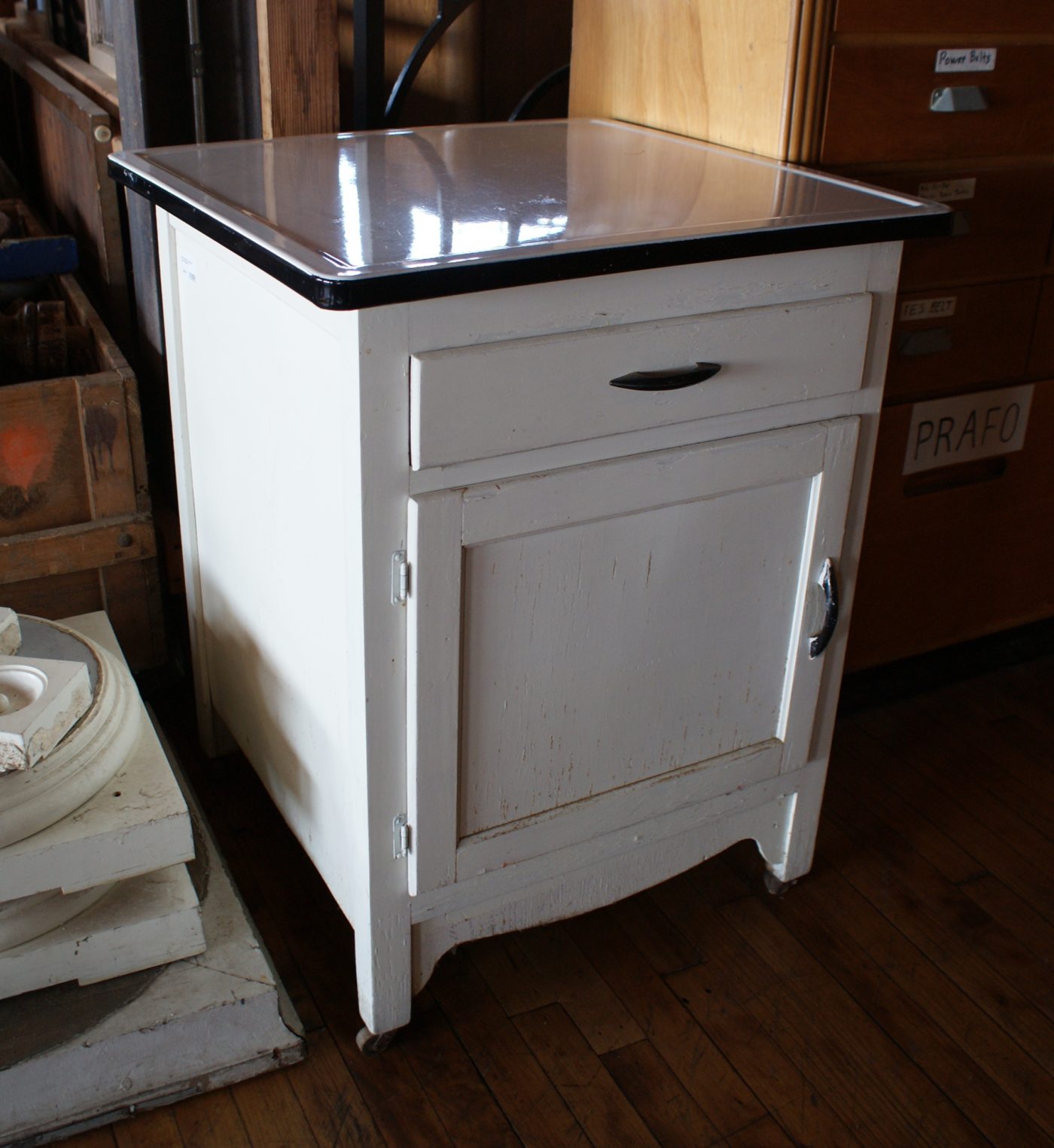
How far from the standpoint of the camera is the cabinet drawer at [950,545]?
1747 mm

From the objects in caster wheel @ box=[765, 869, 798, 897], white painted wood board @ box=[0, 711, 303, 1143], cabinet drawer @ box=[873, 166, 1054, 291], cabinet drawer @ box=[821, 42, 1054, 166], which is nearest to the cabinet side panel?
white painted wood board @ box=[0, 711, 303, 1143]

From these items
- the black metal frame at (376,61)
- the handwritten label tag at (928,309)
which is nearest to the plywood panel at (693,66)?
the black metal frame at (376,61)

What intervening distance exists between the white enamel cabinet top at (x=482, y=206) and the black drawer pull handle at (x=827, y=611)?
37cm

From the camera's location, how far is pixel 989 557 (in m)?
1.90

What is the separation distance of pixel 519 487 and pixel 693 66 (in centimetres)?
70

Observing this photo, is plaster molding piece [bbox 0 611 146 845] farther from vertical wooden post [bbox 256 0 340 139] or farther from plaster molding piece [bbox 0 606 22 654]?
vertical wooden post [bbox 256 0 340 139]

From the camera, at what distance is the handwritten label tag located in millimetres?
1589

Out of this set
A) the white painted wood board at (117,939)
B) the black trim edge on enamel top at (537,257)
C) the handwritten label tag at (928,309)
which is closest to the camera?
the black trim edge on enamel top at (537,257)

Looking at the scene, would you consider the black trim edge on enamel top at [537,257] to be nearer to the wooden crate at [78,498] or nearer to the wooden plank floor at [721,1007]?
the wooden crate at [78,498]

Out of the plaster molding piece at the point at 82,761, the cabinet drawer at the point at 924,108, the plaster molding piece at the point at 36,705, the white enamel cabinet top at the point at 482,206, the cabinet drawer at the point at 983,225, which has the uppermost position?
the cabinet drawer at the point at 924,108

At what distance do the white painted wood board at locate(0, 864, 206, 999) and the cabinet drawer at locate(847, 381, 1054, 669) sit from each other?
40.9 inches

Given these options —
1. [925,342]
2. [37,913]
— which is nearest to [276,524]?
[37,913]

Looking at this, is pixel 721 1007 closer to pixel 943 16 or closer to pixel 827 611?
pixel 827 611

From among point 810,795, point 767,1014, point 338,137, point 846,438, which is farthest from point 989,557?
point 338,137
